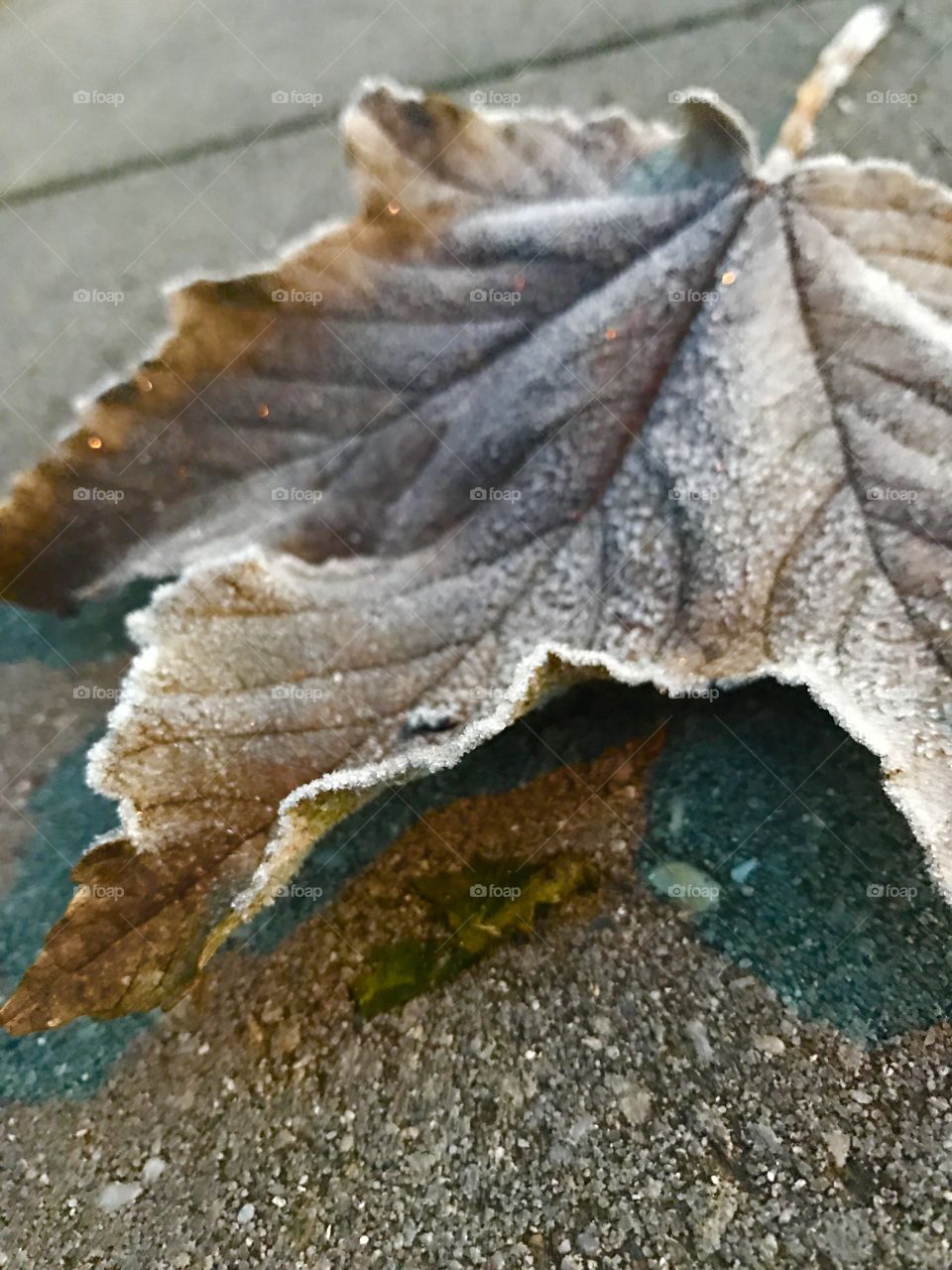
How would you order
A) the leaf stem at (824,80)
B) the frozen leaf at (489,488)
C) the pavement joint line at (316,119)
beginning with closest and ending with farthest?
1. the frozen leaf at (489,488)
2. the leaf stem at (824,80)
3. the pavement joint line at (316,119)

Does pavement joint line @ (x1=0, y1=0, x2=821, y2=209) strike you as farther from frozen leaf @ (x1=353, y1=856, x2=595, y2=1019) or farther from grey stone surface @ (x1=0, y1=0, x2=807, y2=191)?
frozen leaf @ (x1=353, y1=856, x2=595, y2=1019)

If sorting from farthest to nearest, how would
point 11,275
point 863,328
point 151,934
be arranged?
1. point 11,275
2. point 863,328
3. point 151,934

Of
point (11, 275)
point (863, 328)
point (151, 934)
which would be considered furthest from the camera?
point (11, 275)

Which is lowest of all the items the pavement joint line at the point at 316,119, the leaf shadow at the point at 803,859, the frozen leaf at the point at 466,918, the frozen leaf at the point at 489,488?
the leaf shadow at the point at 803,859

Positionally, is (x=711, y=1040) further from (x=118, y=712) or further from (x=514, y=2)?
(x=514, y=2)

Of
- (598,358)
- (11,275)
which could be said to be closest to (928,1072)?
(598,358)

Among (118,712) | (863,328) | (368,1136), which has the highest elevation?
(118,712)

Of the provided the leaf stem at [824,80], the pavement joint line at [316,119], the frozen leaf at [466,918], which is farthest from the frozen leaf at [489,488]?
the pavement joint line at [316,119]

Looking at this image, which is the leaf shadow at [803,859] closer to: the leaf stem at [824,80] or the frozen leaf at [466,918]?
the frozen leaf at [466,918]
